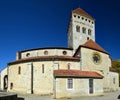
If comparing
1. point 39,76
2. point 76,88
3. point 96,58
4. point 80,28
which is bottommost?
point 76,88

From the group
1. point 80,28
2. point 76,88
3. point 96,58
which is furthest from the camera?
point 80,28

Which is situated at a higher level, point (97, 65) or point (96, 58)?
point (96, 58)

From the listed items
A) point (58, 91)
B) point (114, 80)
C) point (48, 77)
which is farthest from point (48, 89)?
point (114, 80)

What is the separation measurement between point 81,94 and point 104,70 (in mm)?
10772

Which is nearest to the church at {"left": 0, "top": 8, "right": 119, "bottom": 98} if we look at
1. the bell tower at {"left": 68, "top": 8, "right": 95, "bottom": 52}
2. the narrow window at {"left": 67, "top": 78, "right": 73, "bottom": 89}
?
the narrow window at {"left": 67, "top": 78, "right": 73, "bottom": 89}

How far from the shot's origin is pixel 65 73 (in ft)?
90.8

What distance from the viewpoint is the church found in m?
27.4

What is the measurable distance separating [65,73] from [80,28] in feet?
68.1

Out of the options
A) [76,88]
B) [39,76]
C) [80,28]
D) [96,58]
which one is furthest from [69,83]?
[80,28]

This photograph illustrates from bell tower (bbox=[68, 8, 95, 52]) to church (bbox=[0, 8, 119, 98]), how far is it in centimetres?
25

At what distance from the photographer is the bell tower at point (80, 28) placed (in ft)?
146

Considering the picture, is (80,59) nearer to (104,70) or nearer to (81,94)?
(104,70)

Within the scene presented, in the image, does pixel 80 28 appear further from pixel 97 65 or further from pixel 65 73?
pixel 65 73

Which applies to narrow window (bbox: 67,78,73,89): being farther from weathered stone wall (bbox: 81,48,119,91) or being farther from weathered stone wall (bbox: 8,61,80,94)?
weathered stone wall (bbox: 81,48,119,91)
